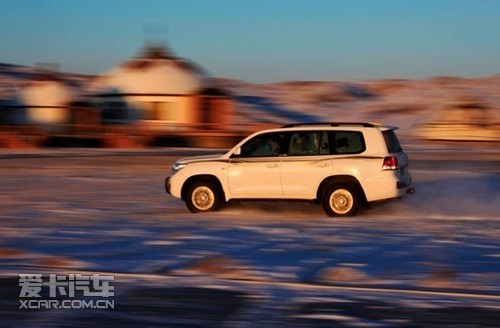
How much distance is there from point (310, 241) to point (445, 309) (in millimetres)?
4281

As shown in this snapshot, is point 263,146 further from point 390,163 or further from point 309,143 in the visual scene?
point 390,163

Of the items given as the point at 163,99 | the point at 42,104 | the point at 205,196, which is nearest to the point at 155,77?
the point at 163,99

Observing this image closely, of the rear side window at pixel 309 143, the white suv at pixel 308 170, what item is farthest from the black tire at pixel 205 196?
the rear side window at pixel 309 143

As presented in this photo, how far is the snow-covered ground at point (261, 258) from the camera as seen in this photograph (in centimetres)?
828

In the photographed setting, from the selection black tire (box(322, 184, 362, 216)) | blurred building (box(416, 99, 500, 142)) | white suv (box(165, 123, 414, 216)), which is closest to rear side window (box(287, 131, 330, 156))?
white suv (box(165, 123, 414, 216))

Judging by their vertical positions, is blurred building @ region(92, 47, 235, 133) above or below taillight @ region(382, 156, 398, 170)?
above

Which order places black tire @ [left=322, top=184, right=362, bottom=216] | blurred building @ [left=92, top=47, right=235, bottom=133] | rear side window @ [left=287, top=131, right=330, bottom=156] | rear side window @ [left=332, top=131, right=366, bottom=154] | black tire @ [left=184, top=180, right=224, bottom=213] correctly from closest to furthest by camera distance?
1. black tire @ [left=322, top=184, right=362, bottom=216]
2. rear side window @ [left=332, top=131, right=366, bottom=154]
3. rear side window @ [left=287, top=131, right=330, bottom=156]
4. black tire @ [left=184, top=180, right=224, bottom=213]
5. blurred building @ [left=92, top=47, right=235, bottom=133]

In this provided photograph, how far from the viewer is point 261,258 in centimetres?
1125

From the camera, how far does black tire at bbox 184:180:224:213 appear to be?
16.2m

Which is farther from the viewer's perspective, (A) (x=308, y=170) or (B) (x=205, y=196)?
(B) (x=205, y=196)

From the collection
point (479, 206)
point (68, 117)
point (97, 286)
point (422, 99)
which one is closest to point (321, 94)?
point (422, 99)

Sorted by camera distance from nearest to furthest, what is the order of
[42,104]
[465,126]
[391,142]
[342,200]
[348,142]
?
1. [342,200]
2. [348,142]
3. [391,142]
4. [42,104]
5. [465,126]

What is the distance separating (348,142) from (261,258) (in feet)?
16.0

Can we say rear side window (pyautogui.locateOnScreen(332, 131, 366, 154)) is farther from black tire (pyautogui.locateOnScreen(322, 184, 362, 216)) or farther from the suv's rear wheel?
the suv's rear wheel
